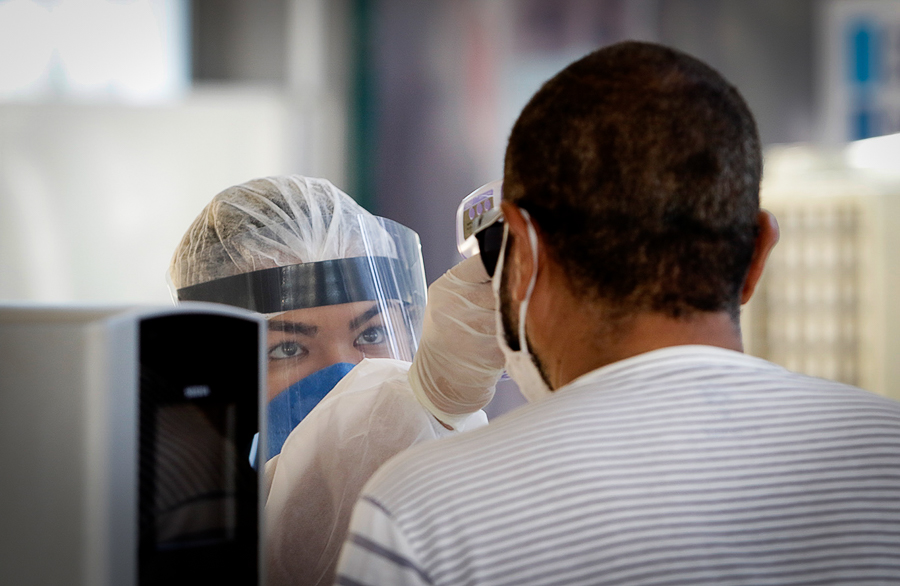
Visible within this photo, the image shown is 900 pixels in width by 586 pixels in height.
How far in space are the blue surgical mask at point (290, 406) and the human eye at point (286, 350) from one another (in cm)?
4

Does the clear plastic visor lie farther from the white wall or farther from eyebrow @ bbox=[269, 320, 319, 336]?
the white wall

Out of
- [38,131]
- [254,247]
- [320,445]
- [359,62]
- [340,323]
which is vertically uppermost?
[359,62]

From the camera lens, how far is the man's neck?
606 mm

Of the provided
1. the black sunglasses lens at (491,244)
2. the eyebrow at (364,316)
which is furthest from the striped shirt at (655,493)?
the eyebrow at (364,316)

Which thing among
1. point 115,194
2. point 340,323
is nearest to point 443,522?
A: point 340,323

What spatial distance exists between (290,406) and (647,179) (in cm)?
61

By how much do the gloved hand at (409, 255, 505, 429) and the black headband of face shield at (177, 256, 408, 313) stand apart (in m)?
0.12

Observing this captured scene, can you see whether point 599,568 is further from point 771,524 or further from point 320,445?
point 320,445

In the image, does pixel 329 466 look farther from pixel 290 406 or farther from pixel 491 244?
→ pixel 491 244

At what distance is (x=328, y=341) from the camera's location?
1.02 meters

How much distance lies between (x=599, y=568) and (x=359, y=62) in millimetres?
3145

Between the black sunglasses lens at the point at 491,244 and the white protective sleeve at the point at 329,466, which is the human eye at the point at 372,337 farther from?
the black sunglasses lens at the point at 491,244

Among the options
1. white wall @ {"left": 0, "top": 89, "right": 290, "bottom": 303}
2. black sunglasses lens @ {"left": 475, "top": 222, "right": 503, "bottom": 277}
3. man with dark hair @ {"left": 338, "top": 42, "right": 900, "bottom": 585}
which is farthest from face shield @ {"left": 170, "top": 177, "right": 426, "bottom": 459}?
white wall @ {"left": 0, "top": 89, "right": 290, "bottom": 303}

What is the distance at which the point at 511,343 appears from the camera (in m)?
0.74
